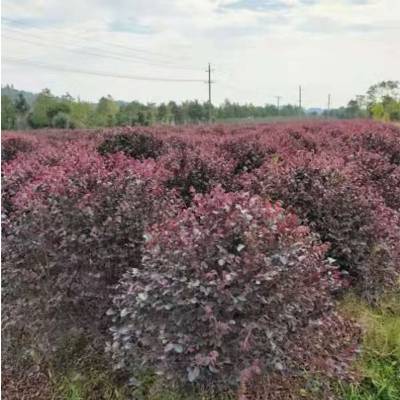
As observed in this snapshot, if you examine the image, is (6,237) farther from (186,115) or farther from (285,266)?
(186,115)

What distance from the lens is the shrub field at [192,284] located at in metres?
1.99

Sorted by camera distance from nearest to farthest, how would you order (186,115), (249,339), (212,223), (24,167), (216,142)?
(249,339) < (212,223) < (24,167) < (216,142) < (186,115)

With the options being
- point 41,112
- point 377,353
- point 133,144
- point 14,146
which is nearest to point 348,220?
point 377,353

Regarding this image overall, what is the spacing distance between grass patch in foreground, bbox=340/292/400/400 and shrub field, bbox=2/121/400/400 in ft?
0.03

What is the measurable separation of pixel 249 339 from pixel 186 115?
47028mm

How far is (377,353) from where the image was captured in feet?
8.45

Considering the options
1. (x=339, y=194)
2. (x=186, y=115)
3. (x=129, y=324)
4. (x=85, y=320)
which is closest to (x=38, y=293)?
(x=85, y=320)

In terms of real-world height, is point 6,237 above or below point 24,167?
below

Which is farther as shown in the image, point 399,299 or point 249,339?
point 399,299

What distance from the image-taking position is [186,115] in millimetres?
48344

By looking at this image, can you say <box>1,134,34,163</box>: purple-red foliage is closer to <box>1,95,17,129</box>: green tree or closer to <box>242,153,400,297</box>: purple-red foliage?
<box>242,153,400,297</box>: purple-red foliage

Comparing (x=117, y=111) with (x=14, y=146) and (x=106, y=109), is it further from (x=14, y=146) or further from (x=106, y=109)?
(x=14, y=146)

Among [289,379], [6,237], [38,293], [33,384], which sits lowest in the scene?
[33,384]

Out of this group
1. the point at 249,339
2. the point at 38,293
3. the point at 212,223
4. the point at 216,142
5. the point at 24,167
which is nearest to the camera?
the point at 249,339
